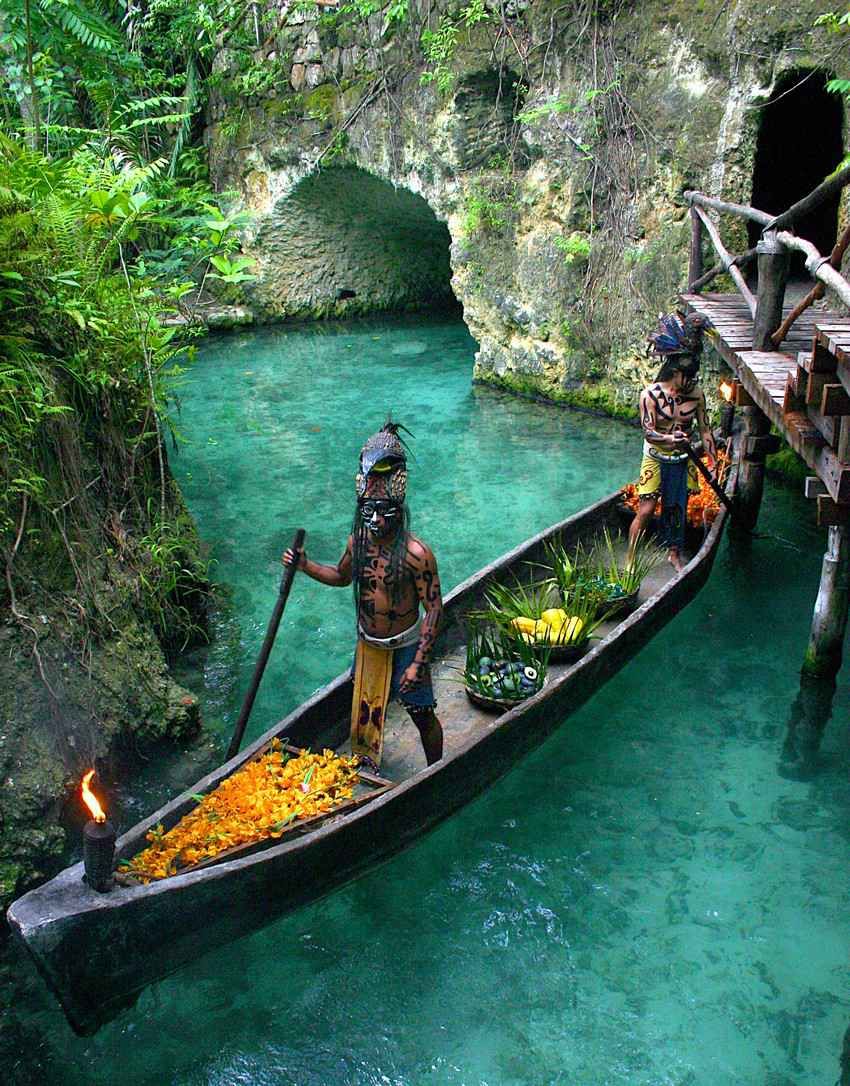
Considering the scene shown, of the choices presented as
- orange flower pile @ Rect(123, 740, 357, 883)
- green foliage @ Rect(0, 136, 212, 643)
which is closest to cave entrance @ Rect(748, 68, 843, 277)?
green foliage @ Rect(0, 136, 212, 643)

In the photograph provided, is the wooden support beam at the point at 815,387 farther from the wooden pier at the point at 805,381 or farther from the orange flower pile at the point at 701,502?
the orange flower pile at the point at 701,502

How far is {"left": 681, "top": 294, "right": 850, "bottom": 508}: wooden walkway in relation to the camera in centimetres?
527

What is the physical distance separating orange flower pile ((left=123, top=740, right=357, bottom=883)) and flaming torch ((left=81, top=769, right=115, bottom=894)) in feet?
1.02

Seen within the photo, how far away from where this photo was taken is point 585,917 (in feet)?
16.3

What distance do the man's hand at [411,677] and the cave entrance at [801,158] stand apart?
29.5ft

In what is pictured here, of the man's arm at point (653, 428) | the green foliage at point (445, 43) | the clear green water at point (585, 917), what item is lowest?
the clear green water at point (585, 917)

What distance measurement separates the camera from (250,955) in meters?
4.69

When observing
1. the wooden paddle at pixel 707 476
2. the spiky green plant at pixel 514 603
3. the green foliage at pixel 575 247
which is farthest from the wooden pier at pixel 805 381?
the green foliage at pixel 575 247

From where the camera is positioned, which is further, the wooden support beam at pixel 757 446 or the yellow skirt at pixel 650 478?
the wooden support beam at pixel 757 446

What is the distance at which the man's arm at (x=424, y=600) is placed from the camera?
16.0ft

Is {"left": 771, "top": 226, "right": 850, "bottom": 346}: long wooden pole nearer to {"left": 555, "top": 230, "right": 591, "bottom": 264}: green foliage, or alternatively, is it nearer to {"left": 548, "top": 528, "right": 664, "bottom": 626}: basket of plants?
{"left": 548, "top": 528, "right": 664, "bottom": 626}: basket of plants

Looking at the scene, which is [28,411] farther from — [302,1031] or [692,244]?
[692,244]

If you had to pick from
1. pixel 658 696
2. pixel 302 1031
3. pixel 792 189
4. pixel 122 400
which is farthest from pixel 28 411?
pixel 792 189

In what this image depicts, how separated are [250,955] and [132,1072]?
75cm
